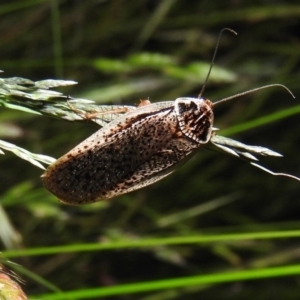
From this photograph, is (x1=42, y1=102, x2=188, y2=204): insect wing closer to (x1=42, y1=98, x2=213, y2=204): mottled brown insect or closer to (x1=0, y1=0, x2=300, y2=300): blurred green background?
(x1=42, y1=98, x2=213, y2=204): mottled brown insect

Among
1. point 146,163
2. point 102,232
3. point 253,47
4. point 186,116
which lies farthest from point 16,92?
point 253,47

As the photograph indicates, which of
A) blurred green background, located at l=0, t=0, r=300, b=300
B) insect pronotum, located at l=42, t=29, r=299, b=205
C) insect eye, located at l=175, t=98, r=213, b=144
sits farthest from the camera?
blurred green background, located at l=0, t=0, r=300, b=300

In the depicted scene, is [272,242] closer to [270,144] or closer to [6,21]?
[270,144]

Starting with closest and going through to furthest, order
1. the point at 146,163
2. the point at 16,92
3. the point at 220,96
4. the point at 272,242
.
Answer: the point at 16,92 → the point at 146,163 → the point at 220,96 → the point at 272,242

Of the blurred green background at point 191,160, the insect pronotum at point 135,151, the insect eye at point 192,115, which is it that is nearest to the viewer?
the insect pronotum at point 135,151

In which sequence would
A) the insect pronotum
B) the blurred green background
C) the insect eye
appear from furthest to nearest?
the blurred green background < the insect eye < the insect pronotum

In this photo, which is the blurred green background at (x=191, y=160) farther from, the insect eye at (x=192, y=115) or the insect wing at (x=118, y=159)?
the insect wing at (x=118, y=159)

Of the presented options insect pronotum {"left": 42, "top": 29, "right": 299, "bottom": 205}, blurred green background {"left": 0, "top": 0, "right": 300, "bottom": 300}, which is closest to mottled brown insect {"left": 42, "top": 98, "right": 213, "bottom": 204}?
insect pronotum {"left": 42, "top": 29, "right": 299, "bottom": 205}

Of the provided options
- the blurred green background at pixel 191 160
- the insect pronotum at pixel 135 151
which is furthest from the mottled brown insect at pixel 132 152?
the blurred green background at pixel 191 160
